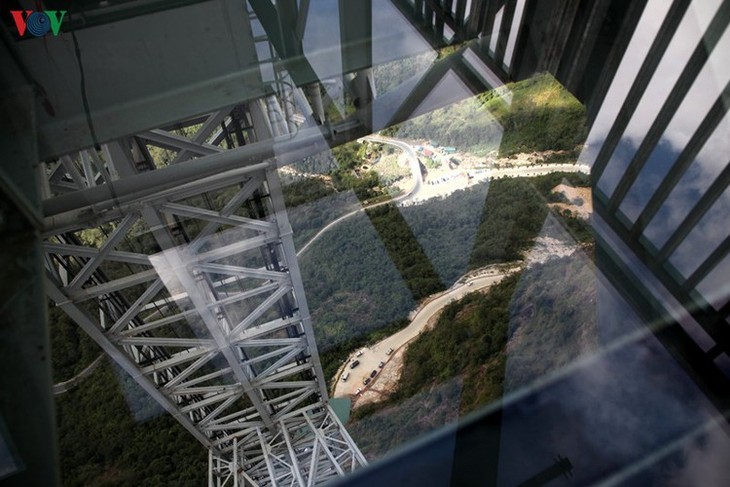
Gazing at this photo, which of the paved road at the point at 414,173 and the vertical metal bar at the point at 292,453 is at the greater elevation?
the vertical metal bar at the point at 292,453

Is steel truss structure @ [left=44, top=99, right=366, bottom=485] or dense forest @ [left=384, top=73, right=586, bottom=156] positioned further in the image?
dense forest @ [left=384, top=73, right=586, bottom=156]

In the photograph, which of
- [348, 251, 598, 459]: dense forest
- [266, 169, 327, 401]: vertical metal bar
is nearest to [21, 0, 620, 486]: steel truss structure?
Answer: [266, 169, 327, 401]: vertical metal bar

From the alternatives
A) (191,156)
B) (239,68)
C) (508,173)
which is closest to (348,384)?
(508,173)

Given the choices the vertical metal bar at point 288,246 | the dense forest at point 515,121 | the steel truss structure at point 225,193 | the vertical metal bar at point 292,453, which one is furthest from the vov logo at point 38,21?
the vertical metal bar at point 292,453

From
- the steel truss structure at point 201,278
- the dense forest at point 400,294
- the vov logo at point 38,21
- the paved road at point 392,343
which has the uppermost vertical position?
the vov logo at point 38,21

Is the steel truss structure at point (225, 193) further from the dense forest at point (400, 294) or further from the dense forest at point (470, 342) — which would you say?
the dense forest at point (470, 342)

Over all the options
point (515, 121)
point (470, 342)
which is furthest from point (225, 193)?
point (470, 342)

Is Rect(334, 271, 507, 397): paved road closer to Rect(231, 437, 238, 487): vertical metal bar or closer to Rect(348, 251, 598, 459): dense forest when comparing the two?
Rect(348, 251, 598, 459): dense forest

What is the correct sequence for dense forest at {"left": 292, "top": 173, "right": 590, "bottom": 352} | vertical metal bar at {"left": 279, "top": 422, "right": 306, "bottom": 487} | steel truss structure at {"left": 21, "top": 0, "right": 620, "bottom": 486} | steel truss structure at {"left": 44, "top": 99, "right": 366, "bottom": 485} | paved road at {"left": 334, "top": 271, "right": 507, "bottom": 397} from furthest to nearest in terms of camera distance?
1. paved road at {"left": 334, "top": 271, "right": 507, "bottom": 397}
2. dense forest at {"left": 292, "top": 173, "right": 590, "bottom": 352}
3. vertical metal bar at {"left": 279, "top": 422, "right": 306, "bottom": 487}
4. steel truss structure at {"left": 44, "top": 99, "right": 366, "bottom": 485}
5. steel truss structure at {"left": 21, "top": 0, "right": 620, "bottom": 486}
